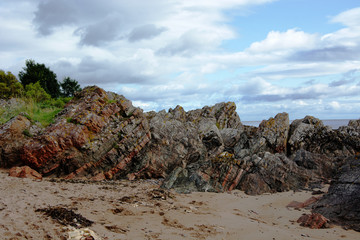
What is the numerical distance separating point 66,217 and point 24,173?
633 cm

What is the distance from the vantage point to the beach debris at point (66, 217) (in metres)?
6.42

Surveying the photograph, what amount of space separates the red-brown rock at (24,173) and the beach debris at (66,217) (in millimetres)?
5481

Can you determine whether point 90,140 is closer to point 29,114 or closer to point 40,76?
point 29,114

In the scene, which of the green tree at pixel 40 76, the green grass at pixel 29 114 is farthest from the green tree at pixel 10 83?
the green grass at pixel 29 114

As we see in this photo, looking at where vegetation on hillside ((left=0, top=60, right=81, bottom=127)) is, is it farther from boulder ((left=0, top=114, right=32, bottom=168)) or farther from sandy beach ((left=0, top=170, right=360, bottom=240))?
sandy beach ((left=0, top=170, right=360, bottom=240))

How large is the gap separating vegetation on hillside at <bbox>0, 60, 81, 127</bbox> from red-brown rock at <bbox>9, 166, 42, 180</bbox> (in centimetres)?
322

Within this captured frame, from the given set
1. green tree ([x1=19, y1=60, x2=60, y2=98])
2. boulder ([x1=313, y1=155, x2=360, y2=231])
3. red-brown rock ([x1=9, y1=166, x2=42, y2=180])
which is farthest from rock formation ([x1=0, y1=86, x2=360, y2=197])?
green tree ([x1=19, y1=60, x2=60, y2=98])

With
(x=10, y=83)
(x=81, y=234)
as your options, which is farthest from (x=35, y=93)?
(x=81, y=234)

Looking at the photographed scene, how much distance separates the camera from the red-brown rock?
454 inches

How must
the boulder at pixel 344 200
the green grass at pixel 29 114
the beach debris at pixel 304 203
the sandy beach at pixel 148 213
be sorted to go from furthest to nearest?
the green grass at pixel 29 114 → the beach debris at pixel 304 203 → the boulder at pixel 344 200 → the sandy beach at pixel 148 213

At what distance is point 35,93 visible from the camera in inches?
1048

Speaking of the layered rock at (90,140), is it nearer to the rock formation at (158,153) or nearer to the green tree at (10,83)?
the rock formation at (158,153)

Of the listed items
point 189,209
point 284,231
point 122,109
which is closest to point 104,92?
point 122,109

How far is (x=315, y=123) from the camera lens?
19.7 metres
